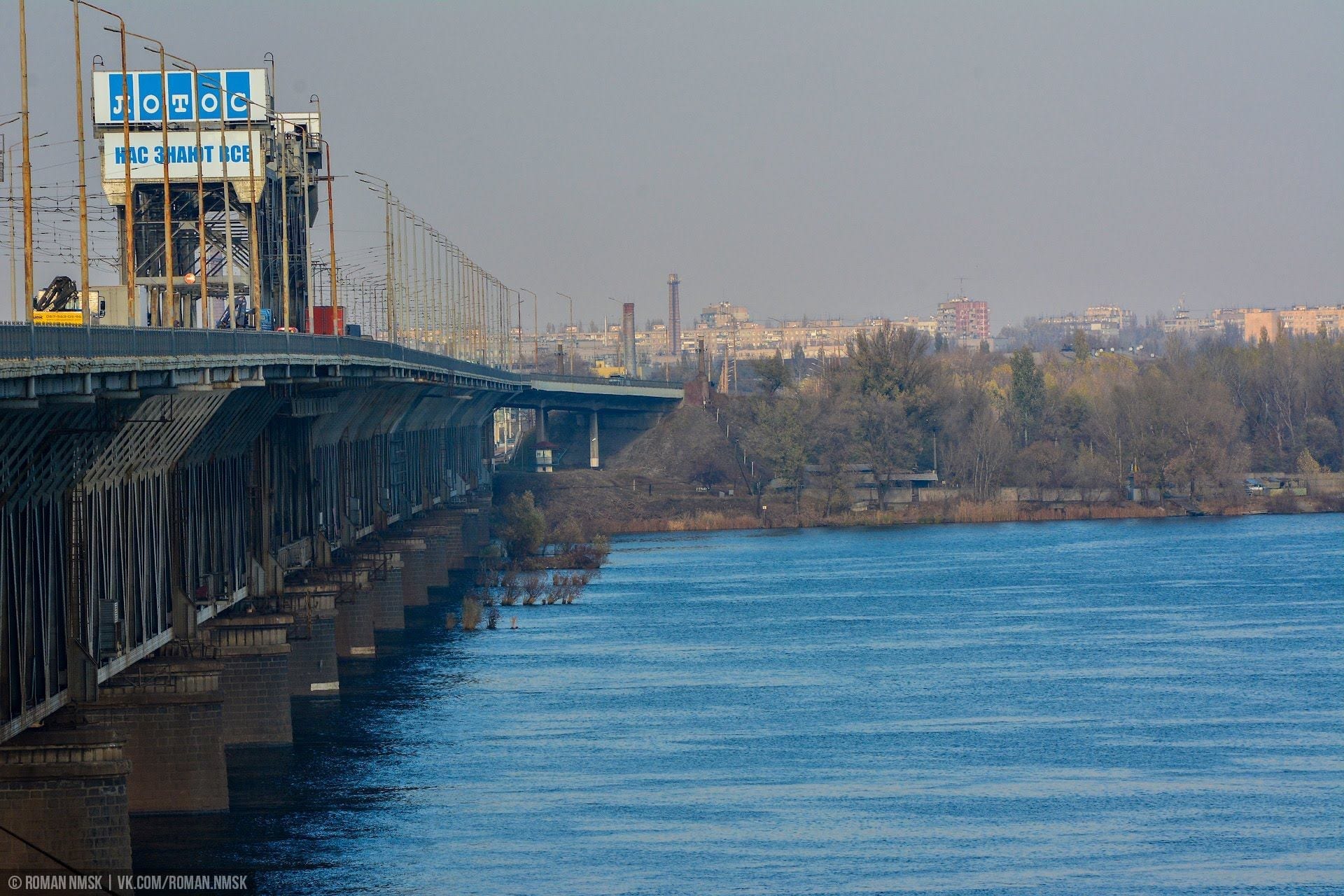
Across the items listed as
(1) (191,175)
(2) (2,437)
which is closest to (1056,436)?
(1) (191,175)

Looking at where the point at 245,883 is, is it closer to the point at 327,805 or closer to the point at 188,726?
the point at 188,726

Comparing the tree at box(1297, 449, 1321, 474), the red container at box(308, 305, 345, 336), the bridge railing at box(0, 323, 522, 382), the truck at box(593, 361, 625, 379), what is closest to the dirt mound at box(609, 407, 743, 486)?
the truck at box(593, 361, 625, 379)

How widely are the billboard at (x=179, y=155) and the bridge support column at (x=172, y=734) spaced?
1495 inches

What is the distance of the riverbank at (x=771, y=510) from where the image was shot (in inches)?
4530

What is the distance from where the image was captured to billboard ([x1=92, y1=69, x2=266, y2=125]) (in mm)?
71250

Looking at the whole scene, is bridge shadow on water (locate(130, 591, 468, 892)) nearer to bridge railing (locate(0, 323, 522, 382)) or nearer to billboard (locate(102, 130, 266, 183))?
bridge railing (locate(0, 323, 522, 382))

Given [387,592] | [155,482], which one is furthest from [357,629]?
[155,482]

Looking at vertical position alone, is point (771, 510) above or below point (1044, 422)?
below

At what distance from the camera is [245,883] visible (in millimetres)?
30172

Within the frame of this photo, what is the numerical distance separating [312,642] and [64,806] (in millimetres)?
21682

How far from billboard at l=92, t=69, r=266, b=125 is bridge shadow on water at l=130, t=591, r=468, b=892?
26.5m

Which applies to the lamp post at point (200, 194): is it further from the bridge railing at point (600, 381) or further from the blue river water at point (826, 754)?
the bridge railing at point (600, 381)

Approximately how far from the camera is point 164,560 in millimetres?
36531

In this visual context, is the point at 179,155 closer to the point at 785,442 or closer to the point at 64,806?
the point at 64,806
